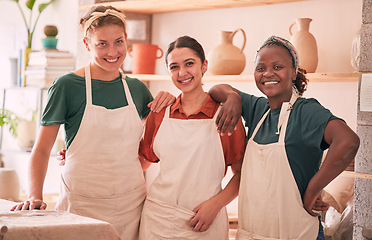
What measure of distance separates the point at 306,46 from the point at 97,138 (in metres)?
1.21

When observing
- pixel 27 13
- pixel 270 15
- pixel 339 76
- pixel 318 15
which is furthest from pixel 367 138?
pixel 27 13

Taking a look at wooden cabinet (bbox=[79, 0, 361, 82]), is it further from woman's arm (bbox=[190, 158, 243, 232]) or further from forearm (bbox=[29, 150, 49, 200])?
forearm (bbox=[29, 150, 49, 200])

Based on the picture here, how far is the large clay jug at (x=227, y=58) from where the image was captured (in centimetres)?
307

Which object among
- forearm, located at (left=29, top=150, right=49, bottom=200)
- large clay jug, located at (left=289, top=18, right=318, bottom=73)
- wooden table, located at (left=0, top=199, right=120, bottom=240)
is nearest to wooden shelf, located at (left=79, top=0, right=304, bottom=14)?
large clay jug, located at (left=289, top=18, right=318, bottom=73)

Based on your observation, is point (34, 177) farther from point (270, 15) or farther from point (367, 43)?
point (270, 15)

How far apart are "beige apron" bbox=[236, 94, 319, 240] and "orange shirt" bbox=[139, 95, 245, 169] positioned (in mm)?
122

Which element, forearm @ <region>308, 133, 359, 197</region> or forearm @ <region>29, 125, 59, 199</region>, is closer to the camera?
forearm @ <region>308, 133, 359, 197</region>

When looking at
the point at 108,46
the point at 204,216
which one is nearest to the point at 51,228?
the point at 204,216

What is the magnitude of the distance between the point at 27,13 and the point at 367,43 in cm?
326

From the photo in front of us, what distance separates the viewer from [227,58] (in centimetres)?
306

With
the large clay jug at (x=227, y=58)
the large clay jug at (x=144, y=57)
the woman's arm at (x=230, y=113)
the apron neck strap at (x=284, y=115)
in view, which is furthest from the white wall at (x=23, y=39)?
the apron neck strap at (x=284, y=115)

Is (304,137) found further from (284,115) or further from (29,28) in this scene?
(29,28)

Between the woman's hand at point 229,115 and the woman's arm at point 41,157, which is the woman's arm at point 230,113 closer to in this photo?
the woman's hand at point 229,115

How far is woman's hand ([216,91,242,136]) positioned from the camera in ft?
6.63
